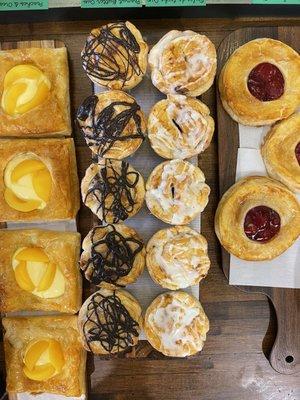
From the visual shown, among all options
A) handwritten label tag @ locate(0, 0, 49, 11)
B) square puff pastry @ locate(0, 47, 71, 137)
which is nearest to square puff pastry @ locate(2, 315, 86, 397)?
square puff pastry @ locate(0, 47, 71, 137)

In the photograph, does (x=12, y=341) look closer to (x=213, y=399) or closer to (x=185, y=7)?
(x=213, y=399)

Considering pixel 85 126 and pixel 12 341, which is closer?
pixel 85 126

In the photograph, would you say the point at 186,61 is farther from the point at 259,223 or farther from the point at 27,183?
the point at 27,183

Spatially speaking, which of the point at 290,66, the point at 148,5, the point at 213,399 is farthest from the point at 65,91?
the point at 213,399

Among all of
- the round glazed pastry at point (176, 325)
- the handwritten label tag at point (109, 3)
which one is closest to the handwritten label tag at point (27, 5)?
the handwritten label tag at point (109, 3)

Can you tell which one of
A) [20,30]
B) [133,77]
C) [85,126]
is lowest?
[85,126]

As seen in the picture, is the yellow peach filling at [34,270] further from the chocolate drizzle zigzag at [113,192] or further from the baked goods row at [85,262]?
the chocolate drizzle zigzag at [113,192]
